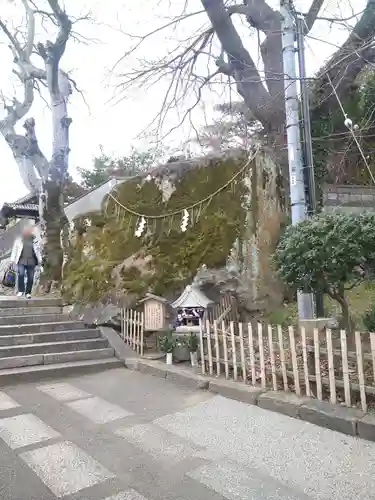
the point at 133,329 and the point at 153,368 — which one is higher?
the point at 133,329

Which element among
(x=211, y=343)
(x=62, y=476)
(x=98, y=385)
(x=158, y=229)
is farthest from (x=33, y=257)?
(x=62, y=476)

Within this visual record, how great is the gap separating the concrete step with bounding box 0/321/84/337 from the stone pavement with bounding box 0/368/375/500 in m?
2.24

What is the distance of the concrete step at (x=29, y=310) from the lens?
7738 millimetres

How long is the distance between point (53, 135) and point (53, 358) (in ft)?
27.0

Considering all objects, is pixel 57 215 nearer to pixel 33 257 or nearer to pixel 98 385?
pixel 33 257

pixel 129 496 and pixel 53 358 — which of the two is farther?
pixel 53 358

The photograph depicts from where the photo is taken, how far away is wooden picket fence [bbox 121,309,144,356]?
21.8 feet

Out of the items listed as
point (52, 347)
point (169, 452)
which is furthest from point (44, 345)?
point (169, 452)

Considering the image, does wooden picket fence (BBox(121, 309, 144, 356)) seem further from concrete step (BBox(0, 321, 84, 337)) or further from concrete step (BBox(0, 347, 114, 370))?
concrete step (BBox(0, 321, 84, 337))

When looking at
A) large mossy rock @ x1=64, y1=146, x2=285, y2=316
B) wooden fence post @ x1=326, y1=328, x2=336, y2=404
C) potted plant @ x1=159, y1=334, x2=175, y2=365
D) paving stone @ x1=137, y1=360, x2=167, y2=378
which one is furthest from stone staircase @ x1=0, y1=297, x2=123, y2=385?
wooden fence post @ x1=326, y1=328, x2=336, y2=404

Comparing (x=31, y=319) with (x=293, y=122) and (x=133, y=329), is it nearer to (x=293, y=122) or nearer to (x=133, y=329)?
(x=133, y=329)

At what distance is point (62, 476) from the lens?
2.87 m

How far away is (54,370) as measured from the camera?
19.0ft

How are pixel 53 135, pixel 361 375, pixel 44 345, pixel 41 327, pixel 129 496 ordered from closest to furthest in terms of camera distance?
1. pixel 129 496
2. pixel 361 375
3. pixel 44 345
4. pixel 41 327
5. pixel 53 135
